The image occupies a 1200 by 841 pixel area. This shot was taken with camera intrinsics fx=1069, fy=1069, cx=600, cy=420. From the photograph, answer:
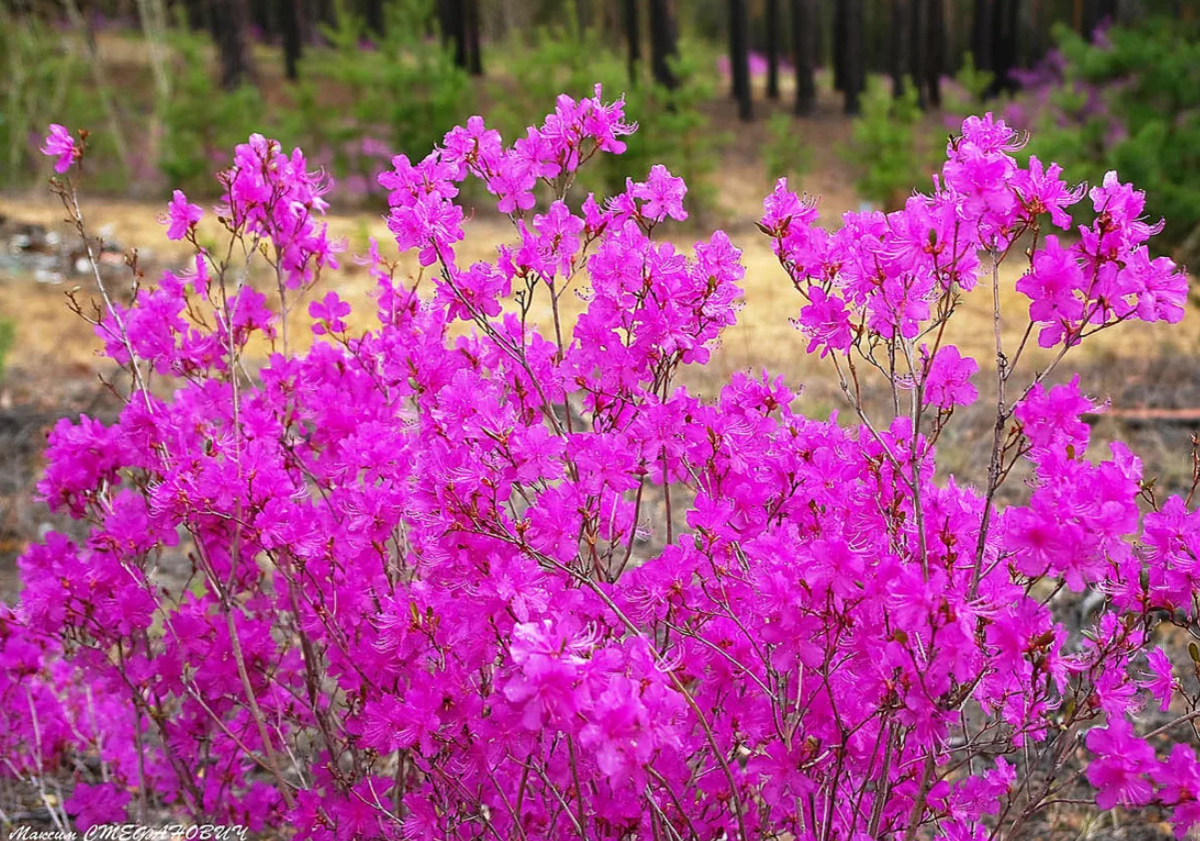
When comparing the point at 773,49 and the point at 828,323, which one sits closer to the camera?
the point at 828,323

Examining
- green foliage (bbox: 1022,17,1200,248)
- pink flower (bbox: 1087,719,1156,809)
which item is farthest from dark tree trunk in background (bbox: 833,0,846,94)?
pink flower (bbox: 1087,719,1156,809)

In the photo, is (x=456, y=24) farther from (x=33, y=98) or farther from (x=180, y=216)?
(x=180, y=216)

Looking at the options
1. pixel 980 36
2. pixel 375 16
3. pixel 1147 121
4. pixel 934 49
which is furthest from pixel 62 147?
pixel 375 16

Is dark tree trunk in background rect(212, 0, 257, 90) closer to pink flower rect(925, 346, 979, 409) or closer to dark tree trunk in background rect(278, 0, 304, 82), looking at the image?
dark tree trunk in background rect(278, 0, 304, 82)

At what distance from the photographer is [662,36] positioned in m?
15.0

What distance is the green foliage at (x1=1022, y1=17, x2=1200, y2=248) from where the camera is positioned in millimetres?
6820

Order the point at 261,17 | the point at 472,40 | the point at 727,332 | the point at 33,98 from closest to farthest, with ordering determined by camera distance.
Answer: the point at 727,332
the point at 33,98
the point at 472,40
the point at 261,17

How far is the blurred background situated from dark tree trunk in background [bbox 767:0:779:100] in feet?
6.99

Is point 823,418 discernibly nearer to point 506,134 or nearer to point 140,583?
point 140,583

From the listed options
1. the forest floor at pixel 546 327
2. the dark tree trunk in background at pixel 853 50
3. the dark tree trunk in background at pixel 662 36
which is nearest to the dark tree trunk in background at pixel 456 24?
the dark tree trunk in background at pixel 662 36

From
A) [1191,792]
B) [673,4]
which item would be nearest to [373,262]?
[1191,792]

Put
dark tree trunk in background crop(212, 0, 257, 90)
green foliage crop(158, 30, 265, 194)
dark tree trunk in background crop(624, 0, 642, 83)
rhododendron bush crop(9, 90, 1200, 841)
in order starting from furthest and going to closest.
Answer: dark tree trunk in background crop(624, 0, 642, 83)
dark tree trunk in background crop(212, 0, 257, 90)
green foliage crop(158, 30, 265, 194)
rhododendron bush crop(9, 90, 1200, 841)

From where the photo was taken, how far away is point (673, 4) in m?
15.2

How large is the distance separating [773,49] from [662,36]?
8.07m
